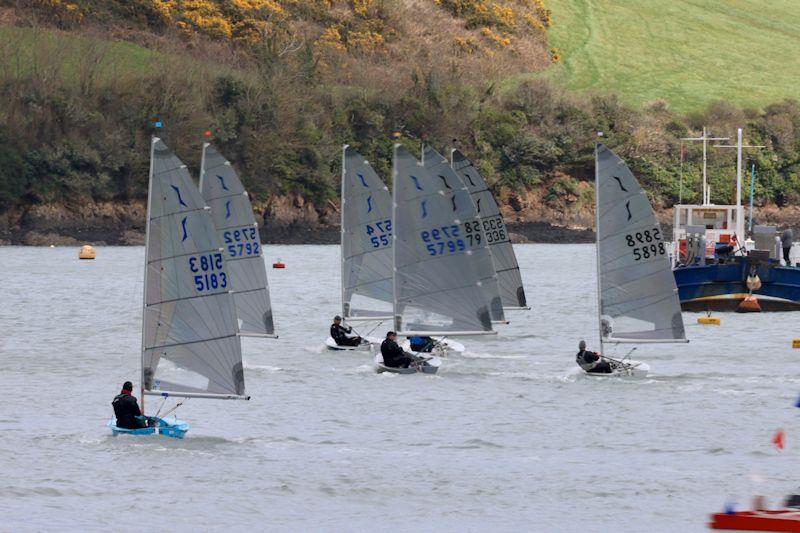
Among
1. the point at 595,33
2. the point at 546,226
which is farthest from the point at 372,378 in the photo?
the point at 595,33

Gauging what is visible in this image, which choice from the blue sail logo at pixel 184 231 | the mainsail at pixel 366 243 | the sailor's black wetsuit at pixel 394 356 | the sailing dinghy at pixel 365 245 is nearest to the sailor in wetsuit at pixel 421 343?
the sailor's black wetsuit at pixel 394 356

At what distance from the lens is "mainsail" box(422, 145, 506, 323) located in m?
45.9

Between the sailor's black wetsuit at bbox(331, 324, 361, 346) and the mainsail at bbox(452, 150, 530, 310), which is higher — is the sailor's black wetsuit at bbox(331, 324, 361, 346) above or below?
below

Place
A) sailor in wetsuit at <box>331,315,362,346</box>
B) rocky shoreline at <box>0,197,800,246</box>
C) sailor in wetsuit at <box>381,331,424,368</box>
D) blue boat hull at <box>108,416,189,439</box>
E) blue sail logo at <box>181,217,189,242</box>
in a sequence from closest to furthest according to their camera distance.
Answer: blue sail logo at <box>181,217,189,242</box> < blue boat hull at <box>108,416,189,439</box> < sailor in wetsuit at <box>381,331,424,368</box> < sailor in wetsuit at <box>331,315,362,346</box> < rocky shoreline at <box>0,197,800,246</box>

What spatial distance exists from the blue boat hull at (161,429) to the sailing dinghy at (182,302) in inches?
0.9

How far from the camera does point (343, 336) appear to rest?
51.4 metres

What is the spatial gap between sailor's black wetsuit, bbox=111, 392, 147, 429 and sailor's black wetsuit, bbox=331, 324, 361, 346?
16841 mm

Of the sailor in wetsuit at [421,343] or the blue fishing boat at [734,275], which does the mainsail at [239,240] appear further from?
the blue fishing boat at [734,275]

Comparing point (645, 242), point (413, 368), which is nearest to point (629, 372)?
point (645, 242)

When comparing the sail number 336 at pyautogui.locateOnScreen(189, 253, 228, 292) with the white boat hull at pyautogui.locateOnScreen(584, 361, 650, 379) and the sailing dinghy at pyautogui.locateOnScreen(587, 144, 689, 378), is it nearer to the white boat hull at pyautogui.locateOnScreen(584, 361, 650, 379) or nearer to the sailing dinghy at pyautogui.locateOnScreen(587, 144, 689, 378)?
the sailing dinghy at pyautogui.locateOnScreen(587, 144, 689, 378)

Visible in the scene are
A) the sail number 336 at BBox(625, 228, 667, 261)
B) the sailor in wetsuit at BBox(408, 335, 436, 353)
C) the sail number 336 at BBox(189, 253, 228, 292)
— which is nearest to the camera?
the sail number 336 at BBox(189, 253, 228, 292)

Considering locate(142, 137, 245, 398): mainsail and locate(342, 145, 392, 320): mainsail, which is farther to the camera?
locate(342, 145, 392, 320): mainsail

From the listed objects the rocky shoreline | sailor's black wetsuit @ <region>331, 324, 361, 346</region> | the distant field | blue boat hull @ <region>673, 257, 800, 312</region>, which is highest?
the distant field

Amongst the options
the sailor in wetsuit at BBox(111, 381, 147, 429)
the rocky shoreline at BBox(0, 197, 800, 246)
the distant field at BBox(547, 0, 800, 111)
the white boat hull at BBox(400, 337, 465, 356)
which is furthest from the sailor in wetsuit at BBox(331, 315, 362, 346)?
the distant field at BBox(547, 0, 800, 111)
